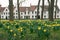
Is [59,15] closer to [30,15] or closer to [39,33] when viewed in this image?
[30,15]

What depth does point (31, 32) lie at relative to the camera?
8000 mm

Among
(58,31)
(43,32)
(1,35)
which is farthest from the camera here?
(58,31)

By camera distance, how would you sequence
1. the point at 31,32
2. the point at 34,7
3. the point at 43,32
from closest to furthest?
the point at 43,32
the point at 31,32
the point at 34,7

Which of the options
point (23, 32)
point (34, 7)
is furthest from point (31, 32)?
point (34, 7)

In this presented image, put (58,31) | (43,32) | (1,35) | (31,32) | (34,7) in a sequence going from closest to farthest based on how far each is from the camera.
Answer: (43,32), (1,35), (31,32), (58,31), (34,7)

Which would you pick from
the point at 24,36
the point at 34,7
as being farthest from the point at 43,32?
the point at 34,7

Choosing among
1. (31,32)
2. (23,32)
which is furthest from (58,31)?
(23,32)

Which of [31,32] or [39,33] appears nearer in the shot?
[39,33]

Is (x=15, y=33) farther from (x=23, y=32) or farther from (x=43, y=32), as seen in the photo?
(x=43, y=32)

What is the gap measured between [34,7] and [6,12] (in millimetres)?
12527

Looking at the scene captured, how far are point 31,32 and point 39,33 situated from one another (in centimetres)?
115

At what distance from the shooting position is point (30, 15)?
313 ft

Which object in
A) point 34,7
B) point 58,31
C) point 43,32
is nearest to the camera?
Result: point 43,32

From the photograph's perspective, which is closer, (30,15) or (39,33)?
(39,33)
